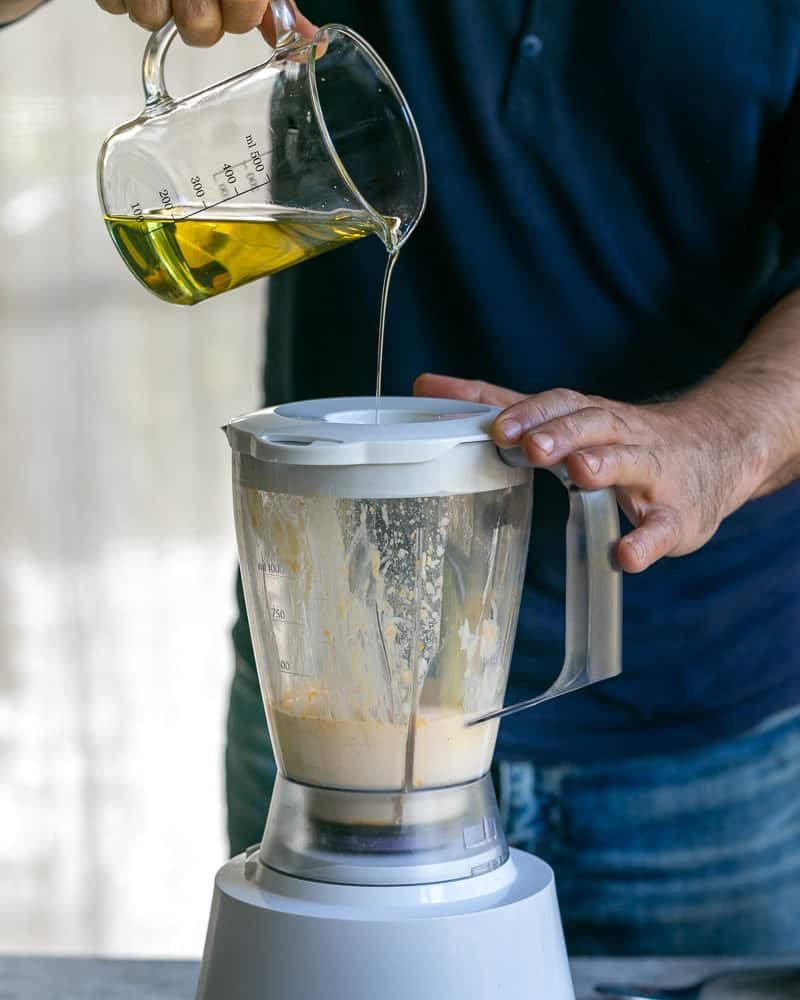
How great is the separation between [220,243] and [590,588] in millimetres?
295

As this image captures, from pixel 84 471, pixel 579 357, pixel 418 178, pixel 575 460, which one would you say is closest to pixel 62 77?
pixel 84 471

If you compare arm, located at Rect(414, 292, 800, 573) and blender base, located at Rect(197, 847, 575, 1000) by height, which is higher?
arm, located at Rect(414, 292, 800, 573)

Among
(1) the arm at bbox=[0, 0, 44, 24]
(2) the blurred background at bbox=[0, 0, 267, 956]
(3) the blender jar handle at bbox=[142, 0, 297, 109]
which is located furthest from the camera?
(2) the blurred background at bbox=[0, 0, 267, 956]

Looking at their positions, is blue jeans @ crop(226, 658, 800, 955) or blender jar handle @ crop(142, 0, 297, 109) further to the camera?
blue jeans @ crop(226, 658, 800, 955)

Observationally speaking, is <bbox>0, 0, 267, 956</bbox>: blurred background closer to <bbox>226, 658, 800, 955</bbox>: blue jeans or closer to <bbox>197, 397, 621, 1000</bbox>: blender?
<bbox>226, 658, 800, 955</bbox>: blue jeans

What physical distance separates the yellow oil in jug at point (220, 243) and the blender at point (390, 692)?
99mm

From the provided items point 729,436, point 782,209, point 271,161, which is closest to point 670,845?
point 729,436

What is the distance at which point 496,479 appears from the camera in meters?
0.76

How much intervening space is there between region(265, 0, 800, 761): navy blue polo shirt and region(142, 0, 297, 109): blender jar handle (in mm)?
270

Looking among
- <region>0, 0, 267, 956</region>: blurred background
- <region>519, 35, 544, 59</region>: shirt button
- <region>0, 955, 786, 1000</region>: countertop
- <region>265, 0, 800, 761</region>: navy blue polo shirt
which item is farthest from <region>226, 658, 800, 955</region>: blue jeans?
<region>0, 0, 267, 956</region>: blurred background

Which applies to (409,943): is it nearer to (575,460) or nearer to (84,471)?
(575,460)

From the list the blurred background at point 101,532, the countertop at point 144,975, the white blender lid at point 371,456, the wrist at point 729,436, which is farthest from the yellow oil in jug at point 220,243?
the blurred background at point 101,532

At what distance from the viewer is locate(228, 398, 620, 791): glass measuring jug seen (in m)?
0.74

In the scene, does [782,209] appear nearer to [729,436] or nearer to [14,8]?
[729,436]
